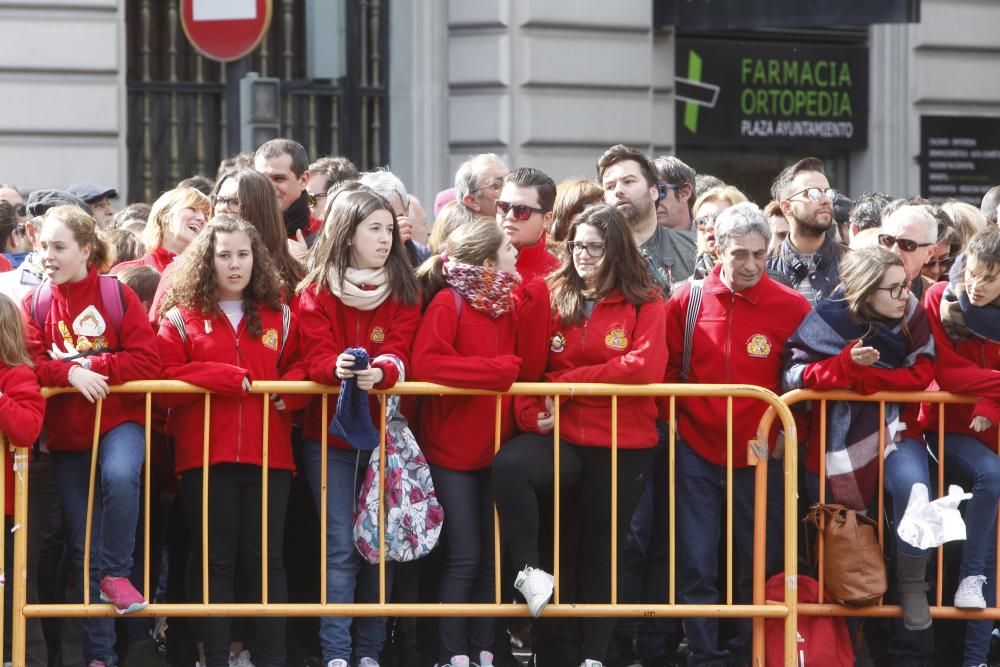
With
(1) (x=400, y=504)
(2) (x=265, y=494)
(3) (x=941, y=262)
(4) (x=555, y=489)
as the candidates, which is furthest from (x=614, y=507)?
(3) (x=941, y=262)

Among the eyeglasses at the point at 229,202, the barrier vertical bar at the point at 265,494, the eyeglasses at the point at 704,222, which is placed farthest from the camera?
the eyeglasses at the point at 704,222

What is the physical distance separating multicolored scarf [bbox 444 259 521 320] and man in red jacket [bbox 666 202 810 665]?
2.67ft

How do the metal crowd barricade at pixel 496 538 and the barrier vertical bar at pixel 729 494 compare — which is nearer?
the metal crowd barricade at pixel 496 538

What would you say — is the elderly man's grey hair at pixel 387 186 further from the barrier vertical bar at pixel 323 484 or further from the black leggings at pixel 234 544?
the black leggings at pixel 234 544

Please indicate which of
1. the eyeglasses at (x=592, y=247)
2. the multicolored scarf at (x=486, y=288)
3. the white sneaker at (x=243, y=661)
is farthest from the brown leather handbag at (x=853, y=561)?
the white sneaker at (x=243, y=661)

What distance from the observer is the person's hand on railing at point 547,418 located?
24.4 ft

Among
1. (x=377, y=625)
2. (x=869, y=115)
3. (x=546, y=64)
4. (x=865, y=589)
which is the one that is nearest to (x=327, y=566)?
(x=377, y=625)

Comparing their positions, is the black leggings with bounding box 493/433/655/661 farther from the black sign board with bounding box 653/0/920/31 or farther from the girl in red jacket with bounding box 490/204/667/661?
the black sign board with bounding box 653/0/920/31

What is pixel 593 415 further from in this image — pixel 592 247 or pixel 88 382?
pixel 88 382

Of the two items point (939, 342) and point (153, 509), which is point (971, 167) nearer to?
point (939, 342)

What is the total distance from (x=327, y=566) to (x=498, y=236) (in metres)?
1.54

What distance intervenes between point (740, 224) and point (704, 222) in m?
1.49

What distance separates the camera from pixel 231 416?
7.24 meters

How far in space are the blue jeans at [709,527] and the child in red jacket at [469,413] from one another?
83 centimetres
